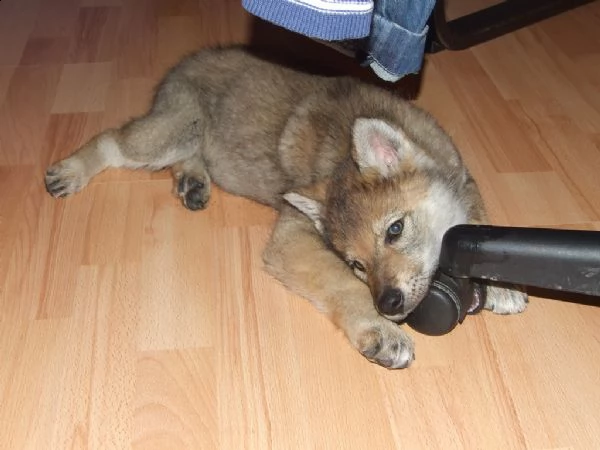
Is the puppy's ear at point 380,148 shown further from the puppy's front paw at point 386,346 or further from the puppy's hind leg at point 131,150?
the puppy's hind leg at point 131,150

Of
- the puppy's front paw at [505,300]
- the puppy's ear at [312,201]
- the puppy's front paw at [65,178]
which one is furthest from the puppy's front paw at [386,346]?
the puppy's front paw at [65,178]

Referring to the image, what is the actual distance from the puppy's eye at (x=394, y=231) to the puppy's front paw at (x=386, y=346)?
25 cm

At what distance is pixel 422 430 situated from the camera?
1.88m

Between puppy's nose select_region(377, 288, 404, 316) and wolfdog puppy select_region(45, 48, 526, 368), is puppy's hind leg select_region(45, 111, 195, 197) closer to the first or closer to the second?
wolfdog puppy select_region(45, 48, 526, 368)

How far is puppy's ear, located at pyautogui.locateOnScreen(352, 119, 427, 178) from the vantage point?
7.22 feet

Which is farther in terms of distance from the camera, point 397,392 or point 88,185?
point 88,185

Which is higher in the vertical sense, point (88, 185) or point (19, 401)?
point (19, 401)

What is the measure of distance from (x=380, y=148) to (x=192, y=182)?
0.88 m

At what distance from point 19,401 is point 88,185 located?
1105 millimetres

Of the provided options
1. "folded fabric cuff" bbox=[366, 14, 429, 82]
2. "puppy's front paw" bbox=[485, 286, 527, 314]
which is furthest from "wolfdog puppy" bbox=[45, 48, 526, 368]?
"folded fabric cuff" bbox=[366, 14, 429, 82]

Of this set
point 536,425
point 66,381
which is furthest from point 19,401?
point 536,425

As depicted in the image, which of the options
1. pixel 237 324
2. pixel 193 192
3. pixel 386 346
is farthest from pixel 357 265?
pixel 193 192

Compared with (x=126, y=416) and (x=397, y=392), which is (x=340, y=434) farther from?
(x=126, y=416)

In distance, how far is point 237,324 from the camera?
2.24 meters
